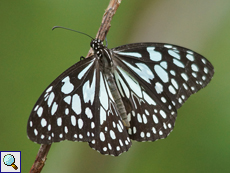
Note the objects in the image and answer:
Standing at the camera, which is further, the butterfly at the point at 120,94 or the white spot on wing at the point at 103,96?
the white spot on wing at the point at 103,96

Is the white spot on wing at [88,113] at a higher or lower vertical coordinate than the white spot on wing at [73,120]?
higher

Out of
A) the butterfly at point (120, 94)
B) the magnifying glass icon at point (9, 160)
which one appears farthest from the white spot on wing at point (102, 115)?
the magnifying glass icon at point (9, 160)

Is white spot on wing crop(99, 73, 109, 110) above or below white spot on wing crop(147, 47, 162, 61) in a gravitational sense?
below

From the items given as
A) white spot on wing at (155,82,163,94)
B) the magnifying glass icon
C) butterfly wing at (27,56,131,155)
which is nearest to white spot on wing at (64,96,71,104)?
butterfly wing at (27,56,131,155)

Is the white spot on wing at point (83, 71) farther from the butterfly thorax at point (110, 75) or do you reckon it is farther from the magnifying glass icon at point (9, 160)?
the magnifying glass icon at point (9, 160)

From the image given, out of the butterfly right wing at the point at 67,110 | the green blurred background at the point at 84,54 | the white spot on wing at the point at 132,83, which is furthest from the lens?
the green blurred background at the point at 84,54

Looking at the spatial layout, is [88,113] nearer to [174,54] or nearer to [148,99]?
[148,99]

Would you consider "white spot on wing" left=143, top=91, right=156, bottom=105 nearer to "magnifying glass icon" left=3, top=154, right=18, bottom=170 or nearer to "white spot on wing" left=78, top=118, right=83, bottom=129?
"white spot on wing" left=78, top=118, right=83, bottom=129

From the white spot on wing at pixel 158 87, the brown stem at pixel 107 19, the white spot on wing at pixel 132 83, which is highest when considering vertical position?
the brown stem at pixel 107 19
